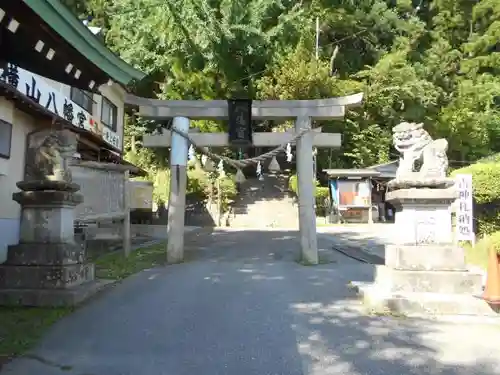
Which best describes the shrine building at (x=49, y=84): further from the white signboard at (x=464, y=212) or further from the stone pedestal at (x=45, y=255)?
the white signboard at (x=464, y=212)

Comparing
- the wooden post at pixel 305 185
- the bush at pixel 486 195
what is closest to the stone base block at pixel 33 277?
the wooden post at pixel 305 185

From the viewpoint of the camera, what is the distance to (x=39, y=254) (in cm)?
695

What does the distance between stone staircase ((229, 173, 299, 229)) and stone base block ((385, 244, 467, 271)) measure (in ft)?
66.1

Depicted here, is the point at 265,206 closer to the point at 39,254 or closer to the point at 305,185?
the point at 305,185

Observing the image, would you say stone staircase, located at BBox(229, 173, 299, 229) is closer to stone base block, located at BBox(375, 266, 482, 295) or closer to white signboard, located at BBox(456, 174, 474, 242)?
white signboard, located at BBox(456, 174, 474, 242)

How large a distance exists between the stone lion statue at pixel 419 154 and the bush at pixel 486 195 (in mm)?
6978

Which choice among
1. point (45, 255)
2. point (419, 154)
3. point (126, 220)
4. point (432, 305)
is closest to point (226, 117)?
point (126, 220)

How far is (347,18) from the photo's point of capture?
104 feet

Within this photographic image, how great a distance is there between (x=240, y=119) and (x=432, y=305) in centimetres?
783

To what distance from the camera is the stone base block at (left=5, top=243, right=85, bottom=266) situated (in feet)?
22.7

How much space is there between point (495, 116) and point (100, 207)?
1220 inches

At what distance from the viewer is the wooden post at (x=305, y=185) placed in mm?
12586

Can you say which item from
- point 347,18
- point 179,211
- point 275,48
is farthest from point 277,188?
point 179,211

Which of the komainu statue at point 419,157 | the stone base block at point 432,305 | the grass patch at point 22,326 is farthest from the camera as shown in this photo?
the komainu statue at point 419,157
